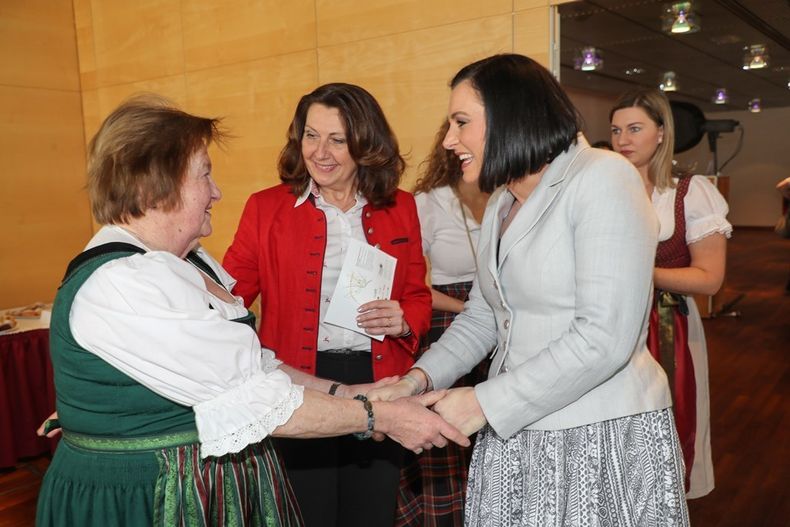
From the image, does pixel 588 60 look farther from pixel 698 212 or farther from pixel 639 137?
pixel 698 212

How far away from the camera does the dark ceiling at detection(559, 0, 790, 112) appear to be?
3781 mm

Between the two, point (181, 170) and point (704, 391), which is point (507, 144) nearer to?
point (181, 170)

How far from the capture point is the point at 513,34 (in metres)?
2.98

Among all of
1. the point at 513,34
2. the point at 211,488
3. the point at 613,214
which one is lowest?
the point at 211,488

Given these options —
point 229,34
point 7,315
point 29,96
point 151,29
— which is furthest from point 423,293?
point 29,96

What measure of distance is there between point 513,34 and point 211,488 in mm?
2429

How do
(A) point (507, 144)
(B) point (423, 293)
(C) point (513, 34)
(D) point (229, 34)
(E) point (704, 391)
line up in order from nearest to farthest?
(A) point (507, 144) < (B) point (423, 293) < (E) point (704, 391) < (C) point (513, 34) < (D) point (229, 34)

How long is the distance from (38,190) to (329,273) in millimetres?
3848

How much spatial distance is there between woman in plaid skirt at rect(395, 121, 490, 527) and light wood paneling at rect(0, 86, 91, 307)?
3.49 metres

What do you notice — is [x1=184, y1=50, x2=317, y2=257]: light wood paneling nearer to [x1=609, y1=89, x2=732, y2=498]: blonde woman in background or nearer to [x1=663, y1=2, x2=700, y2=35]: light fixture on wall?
[x1=609, y1=89, x2=732, y2=498]: blonde woman in background

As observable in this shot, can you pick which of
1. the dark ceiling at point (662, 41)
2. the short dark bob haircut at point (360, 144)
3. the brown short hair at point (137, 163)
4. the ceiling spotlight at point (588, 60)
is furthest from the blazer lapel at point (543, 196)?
the ceiling spotlight at point (588, 60)

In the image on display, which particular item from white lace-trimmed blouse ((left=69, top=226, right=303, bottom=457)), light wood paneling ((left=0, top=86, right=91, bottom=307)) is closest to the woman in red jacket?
white lace-trimmed blouse ((left=69, top=226, right=303, bottom=457))

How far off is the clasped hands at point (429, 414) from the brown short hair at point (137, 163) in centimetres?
74

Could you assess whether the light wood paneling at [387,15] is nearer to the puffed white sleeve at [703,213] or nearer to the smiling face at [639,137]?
the smiling face at [639,137]
